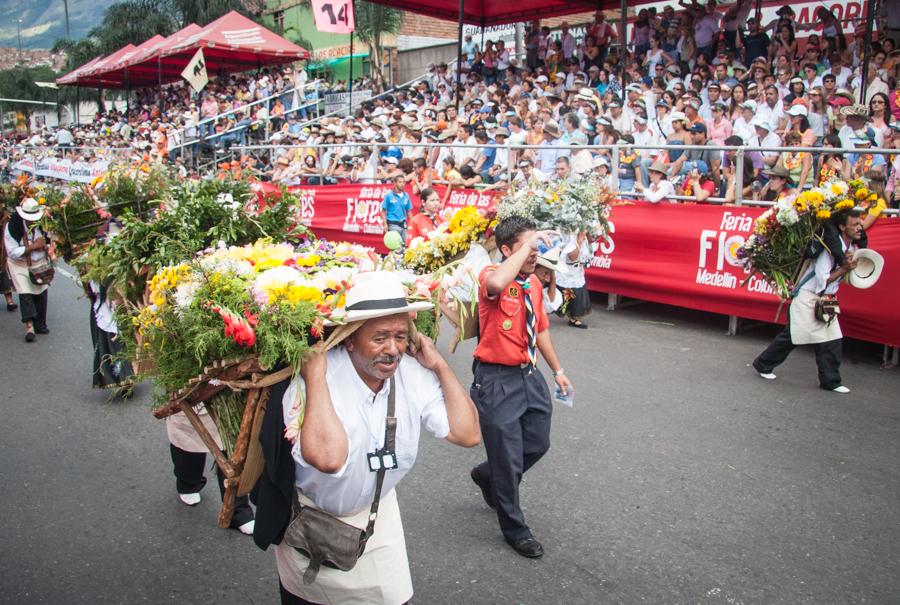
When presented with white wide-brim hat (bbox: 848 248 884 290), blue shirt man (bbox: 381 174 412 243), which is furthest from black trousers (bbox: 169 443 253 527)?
blue shirt man (bbox: 381 174 412 243)

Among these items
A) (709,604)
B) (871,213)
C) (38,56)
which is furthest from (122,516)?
(38,56)

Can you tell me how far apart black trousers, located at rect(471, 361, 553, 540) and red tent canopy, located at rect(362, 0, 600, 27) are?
47.8 feet

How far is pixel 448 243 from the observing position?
205 inches

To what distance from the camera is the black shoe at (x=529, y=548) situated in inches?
175

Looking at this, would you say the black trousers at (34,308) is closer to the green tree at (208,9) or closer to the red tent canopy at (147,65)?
the red tent canopy at (147,65)

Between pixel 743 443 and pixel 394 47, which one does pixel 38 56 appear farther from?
pixel 743 443

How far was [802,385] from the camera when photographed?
745cm

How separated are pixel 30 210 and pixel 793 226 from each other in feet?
27.0

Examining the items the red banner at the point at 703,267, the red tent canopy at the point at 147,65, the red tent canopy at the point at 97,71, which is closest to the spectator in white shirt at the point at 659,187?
the red banner at the point at 703,267

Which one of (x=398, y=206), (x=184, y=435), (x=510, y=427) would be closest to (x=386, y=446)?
(x=510, y=427)

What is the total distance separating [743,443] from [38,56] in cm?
12781

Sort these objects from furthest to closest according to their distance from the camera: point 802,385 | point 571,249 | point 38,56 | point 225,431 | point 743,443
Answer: point 38,56
point 571,249
point 802,385
point 743,443
point 225,431

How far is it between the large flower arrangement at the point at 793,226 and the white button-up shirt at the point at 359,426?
5.38 meters

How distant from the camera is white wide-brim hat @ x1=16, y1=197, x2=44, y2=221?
30.3 ft
